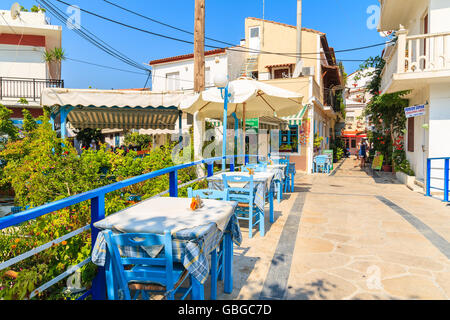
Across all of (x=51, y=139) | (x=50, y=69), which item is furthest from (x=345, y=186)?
(x=50, y=69)

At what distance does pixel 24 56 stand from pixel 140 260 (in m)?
20.0

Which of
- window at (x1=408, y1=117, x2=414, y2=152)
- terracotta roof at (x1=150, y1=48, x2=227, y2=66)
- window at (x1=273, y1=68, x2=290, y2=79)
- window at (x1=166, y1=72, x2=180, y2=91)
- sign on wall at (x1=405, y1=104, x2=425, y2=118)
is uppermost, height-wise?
terracotta roof at (x1=150, y1=48, x2=227, y2=66)

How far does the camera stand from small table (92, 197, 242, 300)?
7.14ft

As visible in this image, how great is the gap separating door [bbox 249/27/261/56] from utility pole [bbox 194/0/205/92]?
12933 millimetres

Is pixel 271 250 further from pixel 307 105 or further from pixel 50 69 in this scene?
pixel 50 69

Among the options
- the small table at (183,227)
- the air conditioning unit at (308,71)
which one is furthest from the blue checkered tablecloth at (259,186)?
the air conditioning unit at (308,71)

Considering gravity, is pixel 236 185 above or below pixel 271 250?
above

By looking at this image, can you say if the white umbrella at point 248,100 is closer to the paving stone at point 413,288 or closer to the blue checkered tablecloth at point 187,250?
the paving stone at point 413,288

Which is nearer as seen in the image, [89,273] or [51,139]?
[89,273]

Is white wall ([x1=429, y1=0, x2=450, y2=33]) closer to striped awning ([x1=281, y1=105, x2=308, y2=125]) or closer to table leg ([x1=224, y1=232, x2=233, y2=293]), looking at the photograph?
striped awning ([x1=281, y1=105, x2=308, y2=125])

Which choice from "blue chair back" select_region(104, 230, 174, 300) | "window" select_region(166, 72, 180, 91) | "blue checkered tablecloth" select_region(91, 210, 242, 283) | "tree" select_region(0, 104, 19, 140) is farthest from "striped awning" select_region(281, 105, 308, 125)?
"blue chair back" select_region(104, 230, 174, 300)

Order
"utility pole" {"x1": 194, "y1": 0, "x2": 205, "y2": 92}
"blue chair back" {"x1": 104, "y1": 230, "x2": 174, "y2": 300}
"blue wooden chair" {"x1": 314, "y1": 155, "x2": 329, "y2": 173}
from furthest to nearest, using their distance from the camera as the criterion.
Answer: "blue wooden chair" {"x1": 314, "y1": 155, "x2": 329, "y2": 173}
"utility pole" {"x1": 194, "y1": 0, "x2": 205, "y2": 92}
"blue chair back" {"x1": 104, "y1": 230, "x2": 174, "y2": 300}

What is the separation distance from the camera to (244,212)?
527 cm

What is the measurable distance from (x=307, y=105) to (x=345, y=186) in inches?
235
